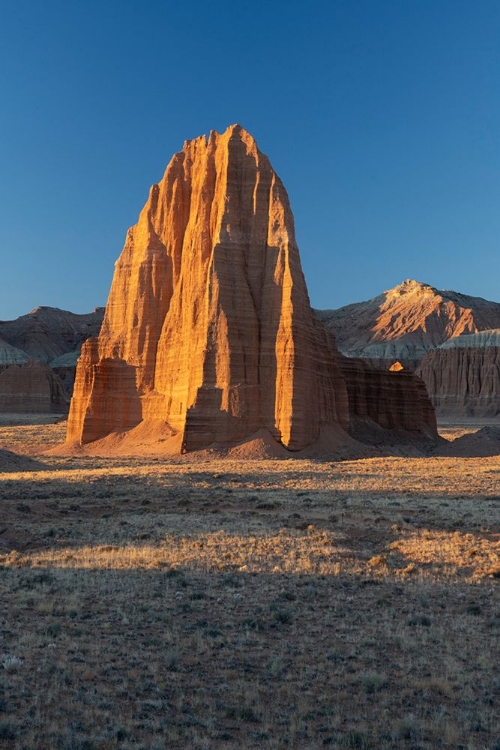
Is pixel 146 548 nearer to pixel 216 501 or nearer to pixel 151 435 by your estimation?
pixel 216 501

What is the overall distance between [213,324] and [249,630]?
133 ft

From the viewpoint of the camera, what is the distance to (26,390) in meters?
134

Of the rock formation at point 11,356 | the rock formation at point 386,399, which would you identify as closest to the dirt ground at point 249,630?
the rock formation at point 386,399

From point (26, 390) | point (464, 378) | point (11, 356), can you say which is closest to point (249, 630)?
point (26, 390)

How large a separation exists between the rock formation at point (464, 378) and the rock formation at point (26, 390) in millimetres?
86658

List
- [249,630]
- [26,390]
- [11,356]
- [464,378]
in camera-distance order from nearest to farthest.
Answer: [249,630] < [26,390] < [464,378] < [11,356]

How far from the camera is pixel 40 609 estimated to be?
11180mm

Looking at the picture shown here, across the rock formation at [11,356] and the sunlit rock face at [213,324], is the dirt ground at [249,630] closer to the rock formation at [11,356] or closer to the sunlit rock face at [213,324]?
the sunlit rock face at [213,324]

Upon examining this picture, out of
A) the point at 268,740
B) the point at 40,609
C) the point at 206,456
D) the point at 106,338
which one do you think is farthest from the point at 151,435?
the point at 268,740

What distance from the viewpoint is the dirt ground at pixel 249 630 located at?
7.44 meters

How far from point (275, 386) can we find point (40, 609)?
38902 mm

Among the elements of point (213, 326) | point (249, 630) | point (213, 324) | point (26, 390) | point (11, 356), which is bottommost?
point (249, 630)

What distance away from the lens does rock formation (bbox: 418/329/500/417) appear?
162875 mm

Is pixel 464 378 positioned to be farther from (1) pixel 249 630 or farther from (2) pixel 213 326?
(1) pixel 249 630
